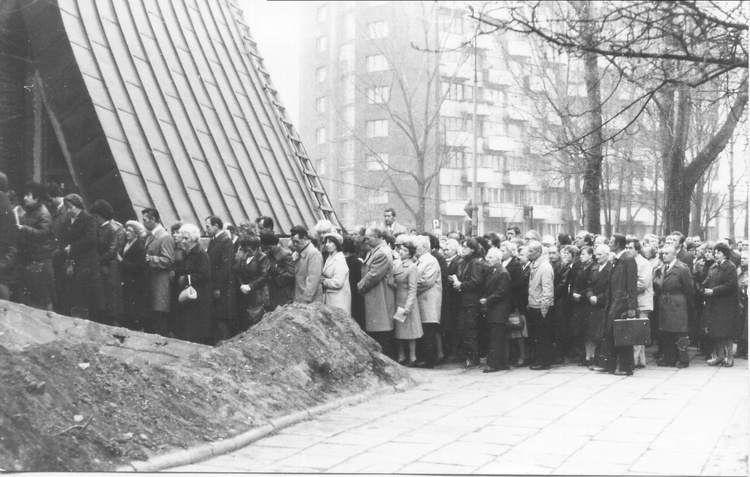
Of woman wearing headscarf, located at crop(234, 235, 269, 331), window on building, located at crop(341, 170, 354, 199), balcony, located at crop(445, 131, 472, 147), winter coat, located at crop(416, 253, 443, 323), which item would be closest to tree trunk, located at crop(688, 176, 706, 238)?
balcony, located at crop(445, 131, 472, 147)

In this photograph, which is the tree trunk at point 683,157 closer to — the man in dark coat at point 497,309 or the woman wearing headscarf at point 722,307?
the woman wearing headscarf at point 722,307

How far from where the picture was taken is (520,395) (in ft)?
30.2

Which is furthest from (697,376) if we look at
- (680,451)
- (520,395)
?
(680,451)

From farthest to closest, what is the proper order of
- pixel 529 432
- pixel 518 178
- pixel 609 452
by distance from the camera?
1. pixel 518 178
2. pixel 529 432
3. pixel 609 452

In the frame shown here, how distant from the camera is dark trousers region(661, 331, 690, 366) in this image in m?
11.2

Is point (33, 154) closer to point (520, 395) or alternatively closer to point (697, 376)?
point (520, 395)

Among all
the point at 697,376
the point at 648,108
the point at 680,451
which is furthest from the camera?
the point at 697,376

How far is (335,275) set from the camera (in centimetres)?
1084

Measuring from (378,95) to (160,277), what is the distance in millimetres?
3784

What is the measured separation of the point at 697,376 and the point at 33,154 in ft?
25.7

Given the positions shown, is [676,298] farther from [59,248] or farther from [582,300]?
[59,248]

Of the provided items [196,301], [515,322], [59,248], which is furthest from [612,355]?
[59,248]

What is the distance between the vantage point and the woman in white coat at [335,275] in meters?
10.8

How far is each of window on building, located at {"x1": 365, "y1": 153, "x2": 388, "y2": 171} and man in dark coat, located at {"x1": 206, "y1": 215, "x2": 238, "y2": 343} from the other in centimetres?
266
